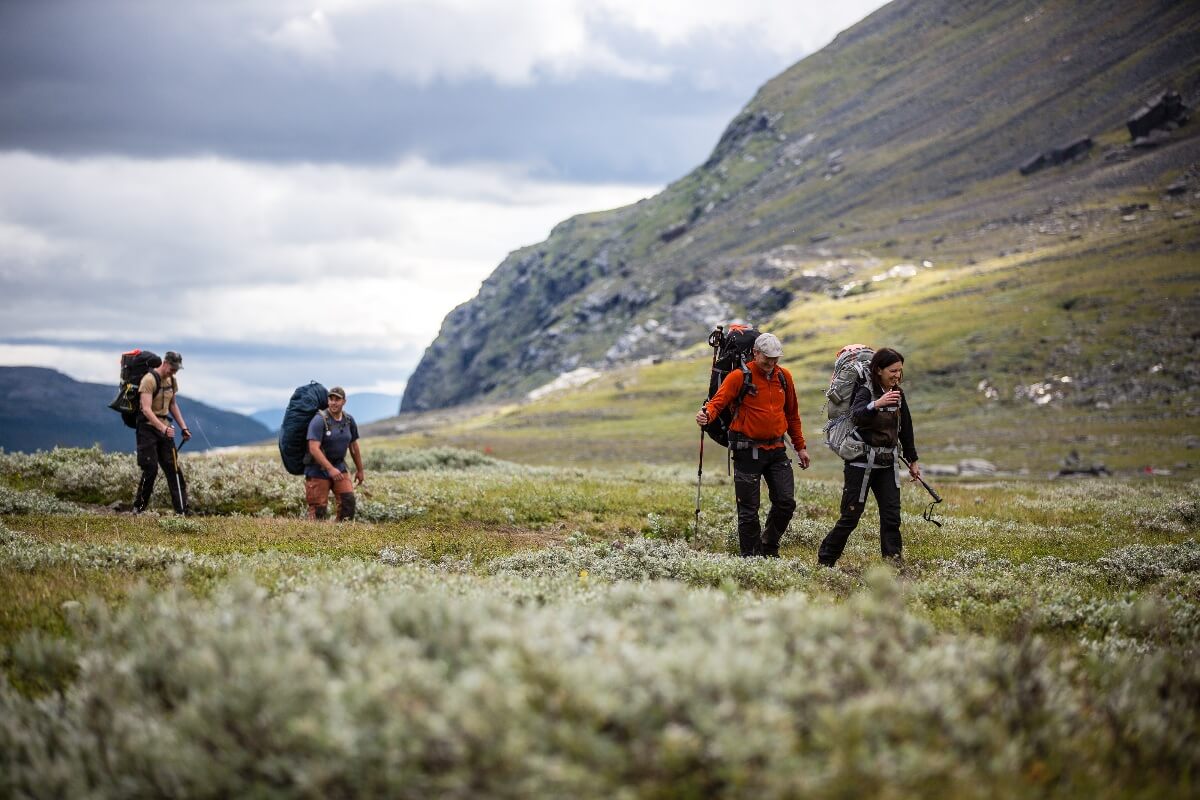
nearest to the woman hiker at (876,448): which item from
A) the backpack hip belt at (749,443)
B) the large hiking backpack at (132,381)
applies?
the backpack hip belt at (749,443)

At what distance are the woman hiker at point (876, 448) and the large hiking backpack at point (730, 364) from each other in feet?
4.63

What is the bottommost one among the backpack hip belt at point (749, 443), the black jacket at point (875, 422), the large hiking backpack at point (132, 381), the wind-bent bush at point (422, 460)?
the wind-bent bush at point (422, 460)

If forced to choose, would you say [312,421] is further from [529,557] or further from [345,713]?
[345,713]

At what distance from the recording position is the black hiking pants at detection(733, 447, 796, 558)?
41.0 ft

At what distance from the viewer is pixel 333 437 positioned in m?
15.7

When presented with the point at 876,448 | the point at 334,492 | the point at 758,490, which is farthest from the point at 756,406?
the point at 334,492

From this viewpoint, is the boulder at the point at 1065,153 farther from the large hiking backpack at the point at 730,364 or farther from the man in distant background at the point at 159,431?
the man in distant background at the point at 159,431

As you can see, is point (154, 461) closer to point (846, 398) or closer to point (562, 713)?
point (846, 398)

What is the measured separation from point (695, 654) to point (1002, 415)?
85.9 meters

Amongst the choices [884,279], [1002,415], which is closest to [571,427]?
[1002,415]

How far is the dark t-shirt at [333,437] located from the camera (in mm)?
15430

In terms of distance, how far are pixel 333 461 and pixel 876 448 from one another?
10.8 metres

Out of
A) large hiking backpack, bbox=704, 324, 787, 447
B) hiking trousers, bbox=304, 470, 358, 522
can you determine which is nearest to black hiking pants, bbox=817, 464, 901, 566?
large hiking backpack, bbox=704, 324, 787, 447

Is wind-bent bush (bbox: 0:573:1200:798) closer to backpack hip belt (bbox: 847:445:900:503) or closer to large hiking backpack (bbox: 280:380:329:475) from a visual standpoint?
backpack hip belt (bbox: 847:445:900:503)
